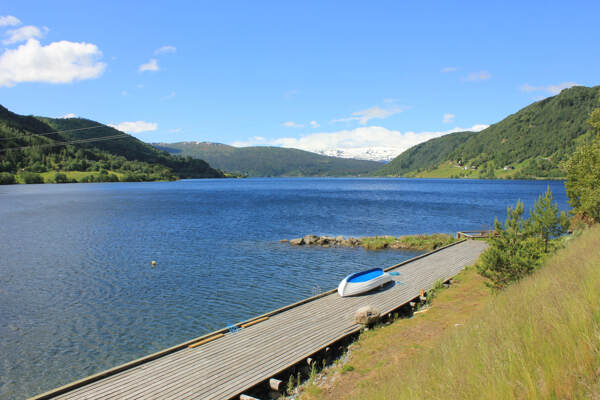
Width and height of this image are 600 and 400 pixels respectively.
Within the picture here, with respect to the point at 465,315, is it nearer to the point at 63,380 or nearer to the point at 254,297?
the point at 254,297

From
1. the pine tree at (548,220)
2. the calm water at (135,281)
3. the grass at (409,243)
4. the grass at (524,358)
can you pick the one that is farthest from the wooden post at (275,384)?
the grass at (409,243)

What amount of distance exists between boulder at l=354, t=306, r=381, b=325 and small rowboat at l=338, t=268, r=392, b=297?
10.5 feet

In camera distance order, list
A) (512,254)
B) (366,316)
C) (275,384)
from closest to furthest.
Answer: (275,384)
(366,316)
(512,254)

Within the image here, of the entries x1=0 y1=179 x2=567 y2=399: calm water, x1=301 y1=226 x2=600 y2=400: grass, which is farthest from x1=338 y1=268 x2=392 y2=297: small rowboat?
x1=301 y1=226 x2=600 y2=400: grass

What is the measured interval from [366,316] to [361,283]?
416 centimetres

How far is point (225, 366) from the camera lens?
13.7m

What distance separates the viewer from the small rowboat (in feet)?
71.4

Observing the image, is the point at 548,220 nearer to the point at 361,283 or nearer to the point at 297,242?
the point at 361,283

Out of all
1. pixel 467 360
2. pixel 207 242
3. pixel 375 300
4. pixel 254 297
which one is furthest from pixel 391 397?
pixel 207 242

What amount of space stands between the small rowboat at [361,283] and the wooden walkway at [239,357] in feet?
1.33

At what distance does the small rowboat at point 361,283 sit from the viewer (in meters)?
21.8

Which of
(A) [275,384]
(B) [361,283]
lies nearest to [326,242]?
(B) [361,283]

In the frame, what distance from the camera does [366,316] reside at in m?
17.9

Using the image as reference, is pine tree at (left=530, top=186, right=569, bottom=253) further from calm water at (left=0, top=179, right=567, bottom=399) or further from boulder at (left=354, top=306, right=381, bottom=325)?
calm water at (left=0, top=179, right=567, bottom=399)
